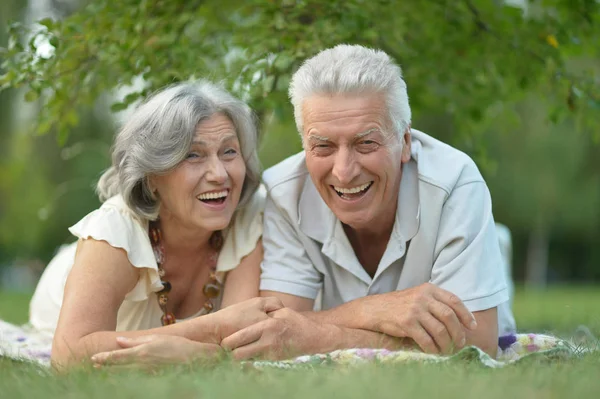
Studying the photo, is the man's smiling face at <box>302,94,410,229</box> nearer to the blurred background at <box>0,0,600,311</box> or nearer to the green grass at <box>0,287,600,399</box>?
the blurred background at <box>0,0,600,311</box>

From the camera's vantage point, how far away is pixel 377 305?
364 centimetres

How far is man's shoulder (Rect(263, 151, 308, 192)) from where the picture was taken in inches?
166

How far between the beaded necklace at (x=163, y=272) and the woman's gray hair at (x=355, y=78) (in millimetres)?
966

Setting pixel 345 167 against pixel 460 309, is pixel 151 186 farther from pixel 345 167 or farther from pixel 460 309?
pixel 460 309

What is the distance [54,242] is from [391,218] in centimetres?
2857

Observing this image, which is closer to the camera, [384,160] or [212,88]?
[384,160]

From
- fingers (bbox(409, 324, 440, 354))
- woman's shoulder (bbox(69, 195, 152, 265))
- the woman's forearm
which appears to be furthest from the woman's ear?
fingers (bbox(409, 324, 440, 354))

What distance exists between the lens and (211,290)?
434cm

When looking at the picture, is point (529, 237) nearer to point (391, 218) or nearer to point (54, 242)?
point (54, 242)

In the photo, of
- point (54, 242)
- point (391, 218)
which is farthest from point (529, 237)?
point (391, 218)

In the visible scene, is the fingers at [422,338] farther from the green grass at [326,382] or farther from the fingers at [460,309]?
the green grass at [326,382]

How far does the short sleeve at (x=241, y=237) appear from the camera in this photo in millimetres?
4238

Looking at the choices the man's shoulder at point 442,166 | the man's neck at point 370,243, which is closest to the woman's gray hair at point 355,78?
the man's shoulder at point 442,166

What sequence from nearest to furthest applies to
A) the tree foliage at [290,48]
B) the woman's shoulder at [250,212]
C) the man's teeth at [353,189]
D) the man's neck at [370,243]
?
the man's teeth at [353,189] → the man's neck at [370,243] → the woman's shoulder at [250,212] → the tree foliage at [290,48]
